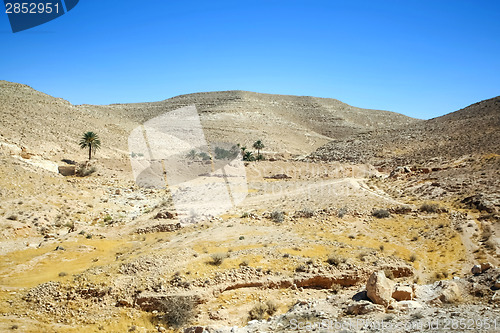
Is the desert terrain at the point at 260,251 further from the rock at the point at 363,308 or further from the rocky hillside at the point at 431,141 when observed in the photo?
the rocky hillside at the point at 431,141

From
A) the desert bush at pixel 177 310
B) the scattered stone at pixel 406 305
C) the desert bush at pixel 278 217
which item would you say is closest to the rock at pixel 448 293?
the scattered stone at pixel 406 305

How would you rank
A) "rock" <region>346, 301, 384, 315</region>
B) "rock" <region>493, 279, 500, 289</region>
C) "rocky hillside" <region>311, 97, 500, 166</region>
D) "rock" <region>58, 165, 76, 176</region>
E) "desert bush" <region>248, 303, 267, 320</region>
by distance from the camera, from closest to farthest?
"rock" <region>346, 301, 384, 315</region> < "rock" <region>493, 279, 500, 289</region> < "desert bush" <region>248, 303, 267, 320</region> < "rock" <region>58, 165, 76, 176</region> < "rocky hillside" <region>311, 97, 500, 166</region>

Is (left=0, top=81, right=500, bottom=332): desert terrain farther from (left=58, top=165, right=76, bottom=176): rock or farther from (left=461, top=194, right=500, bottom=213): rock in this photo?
(left=58, top=165, right=76, bottom=176): rock

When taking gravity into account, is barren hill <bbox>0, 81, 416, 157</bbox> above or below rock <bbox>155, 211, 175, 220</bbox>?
above

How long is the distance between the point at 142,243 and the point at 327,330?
9.96 m

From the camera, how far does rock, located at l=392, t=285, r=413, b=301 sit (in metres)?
8.14

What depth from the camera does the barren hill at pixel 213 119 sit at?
42.2m

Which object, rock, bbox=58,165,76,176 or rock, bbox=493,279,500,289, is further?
rock, bbox=58,165,76,176

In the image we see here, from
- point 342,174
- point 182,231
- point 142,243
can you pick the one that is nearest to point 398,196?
point 342,174

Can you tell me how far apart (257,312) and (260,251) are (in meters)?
3.30

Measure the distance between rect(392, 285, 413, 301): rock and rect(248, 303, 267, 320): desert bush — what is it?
3.17m

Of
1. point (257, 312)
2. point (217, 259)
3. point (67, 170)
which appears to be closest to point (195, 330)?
point (257, 312)

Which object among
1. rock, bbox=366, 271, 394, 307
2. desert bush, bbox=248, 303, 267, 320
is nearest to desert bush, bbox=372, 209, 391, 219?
A: rock, bbox=366, 271, 394, 307

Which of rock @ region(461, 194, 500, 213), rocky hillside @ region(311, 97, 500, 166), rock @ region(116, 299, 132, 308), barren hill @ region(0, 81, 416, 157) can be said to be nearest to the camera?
rock @ region(116, 299, 132, 308)
